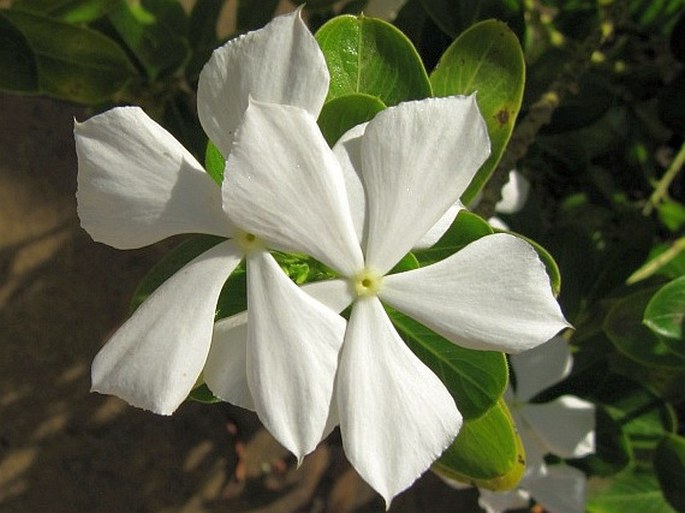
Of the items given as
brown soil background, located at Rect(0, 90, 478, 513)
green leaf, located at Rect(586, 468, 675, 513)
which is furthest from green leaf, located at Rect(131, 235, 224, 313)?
brown soil background, located at Rect(0, 90, 478, 513)

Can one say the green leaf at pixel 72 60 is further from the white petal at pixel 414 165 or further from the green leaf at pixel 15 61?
the white petal at pixel 414 165

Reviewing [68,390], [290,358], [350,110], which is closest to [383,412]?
[290,358]

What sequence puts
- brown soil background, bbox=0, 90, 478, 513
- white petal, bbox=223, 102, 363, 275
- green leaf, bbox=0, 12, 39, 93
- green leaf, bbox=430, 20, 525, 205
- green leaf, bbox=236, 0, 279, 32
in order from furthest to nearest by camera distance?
brown soil background, bbox=0, 90, 478, 513
green leaf, bbox=236, 0, 279, 32
green leaf, bbox=0, 12, 39, 93
green leaf, bbox=430, 20, 525, 205
white petal, bbox=223, 102, 363, 275

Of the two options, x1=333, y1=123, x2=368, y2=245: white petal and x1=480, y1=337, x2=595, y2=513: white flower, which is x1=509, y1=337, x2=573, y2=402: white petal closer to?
x1=480, y1=337, x2=595, y2=513: white flower

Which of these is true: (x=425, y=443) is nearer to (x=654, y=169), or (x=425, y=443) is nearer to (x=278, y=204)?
(x=278, y=204)

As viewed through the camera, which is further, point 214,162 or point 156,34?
point 156,34

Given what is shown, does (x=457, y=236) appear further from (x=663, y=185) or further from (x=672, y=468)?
(x=663, y=185)

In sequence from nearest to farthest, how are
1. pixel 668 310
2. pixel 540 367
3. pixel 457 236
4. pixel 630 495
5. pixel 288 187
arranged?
pixel 288 187
pixel 457 236
pixel 668 310
pixel 540 367
pixel 630 495
